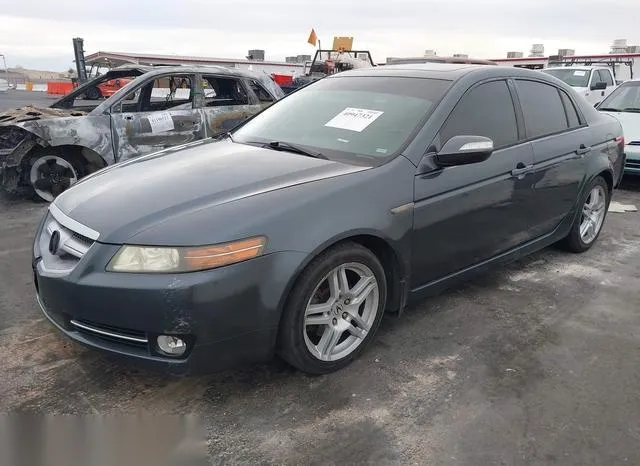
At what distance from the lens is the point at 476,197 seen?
3416 millimetres

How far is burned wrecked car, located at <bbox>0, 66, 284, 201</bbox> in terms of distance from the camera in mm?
6289

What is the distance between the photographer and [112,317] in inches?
95.9

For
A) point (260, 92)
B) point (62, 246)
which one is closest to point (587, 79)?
point (260, 92)

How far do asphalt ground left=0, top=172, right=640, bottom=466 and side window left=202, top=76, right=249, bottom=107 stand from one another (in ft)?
13.9

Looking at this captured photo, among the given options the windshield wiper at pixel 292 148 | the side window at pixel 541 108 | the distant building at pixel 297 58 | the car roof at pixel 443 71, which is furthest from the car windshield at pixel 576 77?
the distant building at pixel 297 58

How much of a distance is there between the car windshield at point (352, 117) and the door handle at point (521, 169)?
2.48 feet

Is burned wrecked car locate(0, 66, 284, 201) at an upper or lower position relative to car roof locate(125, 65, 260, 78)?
lower

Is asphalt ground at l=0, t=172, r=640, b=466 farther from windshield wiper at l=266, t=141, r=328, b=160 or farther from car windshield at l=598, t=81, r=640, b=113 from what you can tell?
car windshield at l=598, t=81, r=640, b=113

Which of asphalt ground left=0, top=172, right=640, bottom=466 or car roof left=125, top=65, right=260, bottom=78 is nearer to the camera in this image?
asphalt ground left=0, top=172, right=640, bottom=466

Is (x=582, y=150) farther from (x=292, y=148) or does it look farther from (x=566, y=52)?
(x=566, y=52)

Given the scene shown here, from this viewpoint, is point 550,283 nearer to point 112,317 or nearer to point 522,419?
point 522,419

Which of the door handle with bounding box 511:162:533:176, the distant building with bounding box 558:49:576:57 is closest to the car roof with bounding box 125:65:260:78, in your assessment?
the door handle with bounding box 511:162:533:176

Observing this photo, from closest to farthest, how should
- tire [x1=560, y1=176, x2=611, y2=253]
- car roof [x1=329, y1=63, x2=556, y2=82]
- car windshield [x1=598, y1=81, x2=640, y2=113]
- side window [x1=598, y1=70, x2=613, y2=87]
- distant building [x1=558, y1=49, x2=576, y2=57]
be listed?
1. car roof [x1=329, y1=63, x2=556, y2=82]
2. tire [x1=560, y1=176, x2=611, y2=253]
3. car windshield [x1=598, y1=81, x2=640, y2=113]
4. side window [x1=598, y1=70, x2=613, y2=87]
5. distant building [x1=558, y1=49, x2=576, y2=57]

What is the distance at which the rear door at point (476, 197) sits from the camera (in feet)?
10.4
